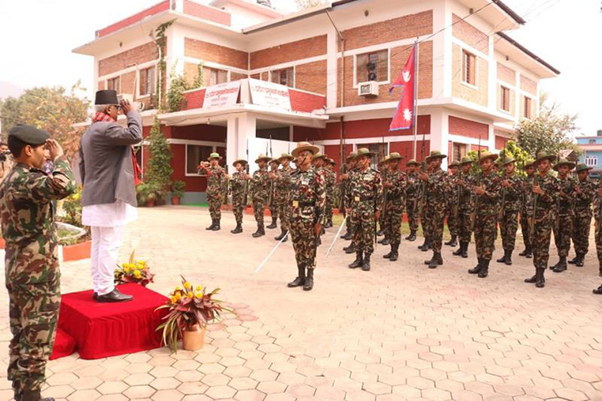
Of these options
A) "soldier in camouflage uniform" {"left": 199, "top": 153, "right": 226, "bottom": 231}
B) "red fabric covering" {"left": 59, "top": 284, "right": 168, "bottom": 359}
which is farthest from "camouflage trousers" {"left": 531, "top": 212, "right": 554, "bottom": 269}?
"soldier in camouflage uniform" {"left": 199, "top": 153, "right": 226, "bottom": 231}

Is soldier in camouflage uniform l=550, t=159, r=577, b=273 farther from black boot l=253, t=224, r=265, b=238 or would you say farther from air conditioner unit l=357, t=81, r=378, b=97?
air conditioner unit l=357, t=81, r=378, b=97

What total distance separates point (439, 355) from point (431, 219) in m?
5.12

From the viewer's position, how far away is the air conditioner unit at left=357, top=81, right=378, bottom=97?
17.6 metres

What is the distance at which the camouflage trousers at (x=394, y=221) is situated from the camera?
358 inches

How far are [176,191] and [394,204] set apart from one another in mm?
13392

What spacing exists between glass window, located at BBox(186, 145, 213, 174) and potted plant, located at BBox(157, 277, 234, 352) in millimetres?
17545

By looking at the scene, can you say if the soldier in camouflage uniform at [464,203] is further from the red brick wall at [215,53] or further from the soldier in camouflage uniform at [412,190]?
the red brick wall at [215,53]

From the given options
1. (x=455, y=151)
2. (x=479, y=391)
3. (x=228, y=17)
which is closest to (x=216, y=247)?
(x=479, y=391)

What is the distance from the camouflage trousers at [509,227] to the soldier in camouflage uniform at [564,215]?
702 mm

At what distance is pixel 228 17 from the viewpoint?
842 inches

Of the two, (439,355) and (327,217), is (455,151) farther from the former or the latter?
(439,355)

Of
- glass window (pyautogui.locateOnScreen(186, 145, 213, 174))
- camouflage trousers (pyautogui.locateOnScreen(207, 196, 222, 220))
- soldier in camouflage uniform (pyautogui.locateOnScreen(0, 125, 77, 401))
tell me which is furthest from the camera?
glass window (pyautogui.locateOnScreen(186, 145, 213, 174))

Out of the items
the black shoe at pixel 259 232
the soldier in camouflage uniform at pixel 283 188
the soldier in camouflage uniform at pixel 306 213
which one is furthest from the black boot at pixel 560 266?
the black shoe at pixel 259 232

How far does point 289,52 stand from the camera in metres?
20.5
